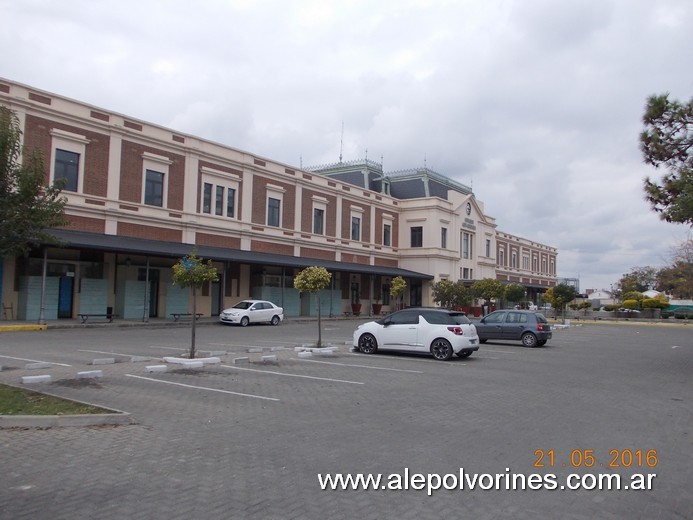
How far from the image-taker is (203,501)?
16.8ft

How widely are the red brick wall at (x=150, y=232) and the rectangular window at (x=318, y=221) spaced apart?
13.7 metres

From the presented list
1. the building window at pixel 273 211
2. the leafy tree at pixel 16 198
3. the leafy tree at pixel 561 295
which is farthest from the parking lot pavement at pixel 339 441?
the leafy tree at pixel 561 295

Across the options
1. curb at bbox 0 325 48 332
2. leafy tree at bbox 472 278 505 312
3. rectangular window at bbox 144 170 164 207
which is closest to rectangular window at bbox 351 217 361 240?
leafy tree at bbox 472 278 505 312

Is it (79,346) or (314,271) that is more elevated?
(314,271)

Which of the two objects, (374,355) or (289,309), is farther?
(289,309)

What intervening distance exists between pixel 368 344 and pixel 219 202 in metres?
22.8

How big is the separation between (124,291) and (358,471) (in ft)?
90.6

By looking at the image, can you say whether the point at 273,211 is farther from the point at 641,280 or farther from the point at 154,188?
the point at 641,280

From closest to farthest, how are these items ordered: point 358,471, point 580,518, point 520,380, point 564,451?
point 580,518 < point 358,471 < point 564,451 < point 520,380

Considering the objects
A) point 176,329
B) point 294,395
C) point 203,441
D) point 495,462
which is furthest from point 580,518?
point 176,329

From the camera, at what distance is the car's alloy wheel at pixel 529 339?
921 inches

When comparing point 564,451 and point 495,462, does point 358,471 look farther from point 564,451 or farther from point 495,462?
point 564,451

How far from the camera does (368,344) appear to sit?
1867 cm

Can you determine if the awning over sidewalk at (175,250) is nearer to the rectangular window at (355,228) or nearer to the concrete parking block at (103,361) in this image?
the rectangular window at (355,228)
